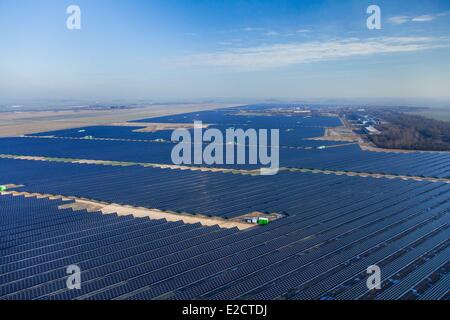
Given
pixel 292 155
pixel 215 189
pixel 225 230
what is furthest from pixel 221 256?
pixel 292 155

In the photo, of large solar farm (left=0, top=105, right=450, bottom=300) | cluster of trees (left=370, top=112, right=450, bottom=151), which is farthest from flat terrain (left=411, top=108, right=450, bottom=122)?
large solar farm (left=0, top=105, right=450, bottom=300)

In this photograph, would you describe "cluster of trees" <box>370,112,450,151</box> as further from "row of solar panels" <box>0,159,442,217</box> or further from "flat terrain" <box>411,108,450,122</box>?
"row of solar panels" <box>0,159,442,217</box>

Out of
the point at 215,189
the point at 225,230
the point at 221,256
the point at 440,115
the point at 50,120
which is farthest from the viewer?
the point at 50,120

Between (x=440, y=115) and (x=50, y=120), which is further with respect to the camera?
(x=50, y=120)

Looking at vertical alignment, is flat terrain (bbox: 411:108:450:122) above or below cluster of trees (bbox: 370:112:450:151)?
above

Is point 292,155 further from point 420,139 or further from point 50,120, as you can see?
point 50,120
